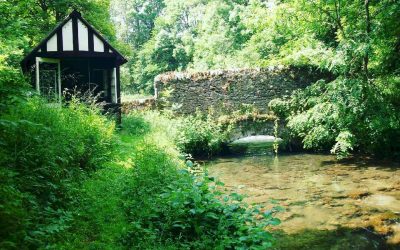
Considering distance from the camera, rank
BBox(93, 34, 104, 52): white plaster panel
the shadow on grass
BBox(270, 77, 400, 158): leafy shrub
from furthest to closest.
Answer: BBox(93, 34, 104, 52): white plaster panel < BBox(270, 77, 400, 158): leafy shrub < the shadow on grass

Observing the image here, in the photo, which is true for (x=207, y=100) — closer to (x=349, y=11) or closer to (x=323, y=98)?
(x=323, y=98)

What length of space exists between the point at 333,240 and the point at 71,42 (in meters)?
10.1

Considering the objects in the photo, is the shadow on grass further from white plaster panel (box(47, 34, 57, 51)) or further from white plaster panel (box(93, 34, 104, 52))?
white plaster panel (box(47, 34, 57, 51))

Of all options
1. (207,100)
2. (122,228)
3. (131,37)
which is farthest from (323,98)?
(131,37)

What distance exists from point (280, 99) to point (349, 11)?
13.6 ft

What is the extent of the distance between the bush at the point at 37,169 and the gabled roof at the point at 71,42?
6.06 meters

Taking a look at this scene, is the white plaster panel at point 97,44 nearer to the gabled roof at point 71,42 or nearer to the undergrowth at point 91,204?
the gabled roof at point 71,42

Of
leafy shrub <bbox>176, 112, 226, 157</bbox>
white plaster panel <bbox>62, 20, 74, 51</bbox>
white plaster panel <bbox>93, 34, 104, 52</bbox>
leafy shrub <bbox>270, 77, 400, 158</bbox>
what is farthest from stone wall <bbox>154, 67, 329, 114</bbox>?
white plaster panel <bbox>62, 20, 74, 51</bbox>

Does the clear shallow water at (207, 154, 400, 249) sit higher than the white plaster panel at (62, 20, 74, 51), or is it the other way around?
the white plaster panel at (62, 20, 74, 51)

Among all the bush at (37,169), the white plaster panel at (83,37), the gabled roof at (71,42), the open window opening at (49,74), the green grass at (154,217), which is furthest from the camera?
the open window opening at (49,74)

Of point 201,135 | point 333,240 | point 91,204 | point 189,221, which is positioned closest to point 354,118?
point 201,135

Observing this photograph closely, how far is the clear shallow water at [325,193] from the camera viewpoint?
21.6 ft

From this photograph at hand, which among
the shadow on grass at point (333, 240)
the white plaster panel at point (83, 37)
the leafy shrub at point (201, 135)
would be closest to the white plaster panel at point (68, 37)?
the white plaster panel at point (83, 37)

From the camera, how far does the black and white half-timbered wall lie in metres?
12.2
